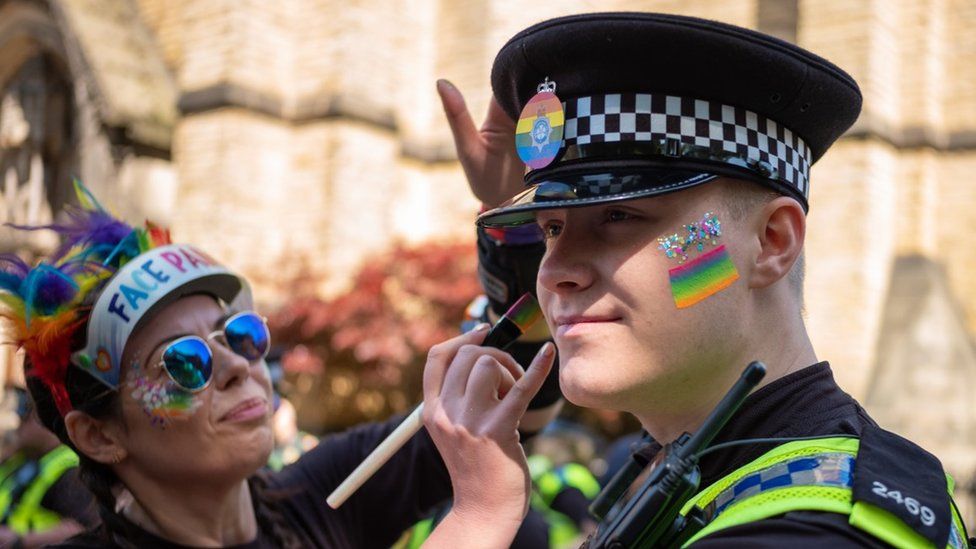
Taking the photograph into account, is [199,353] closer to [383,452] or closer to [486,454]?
[383,452]

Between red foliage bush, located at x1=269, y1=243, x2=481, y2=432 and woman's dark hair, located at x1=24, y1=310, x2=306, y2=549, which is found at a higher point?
woman's dark hair, located at x1=24, y1=310, x2=306, y2=549

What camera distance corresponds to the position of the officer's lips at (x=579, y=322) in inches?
58.7

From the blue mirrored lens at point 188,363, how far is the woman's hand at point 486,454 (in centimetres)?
113

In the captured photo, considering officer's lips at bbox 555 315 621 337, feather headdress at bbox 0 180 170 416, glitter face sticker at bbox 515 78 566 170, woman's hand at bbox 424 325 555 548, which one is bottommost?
feather headdress at bbox 0 180 170 416

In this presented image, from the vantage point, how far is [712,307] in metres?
1.47

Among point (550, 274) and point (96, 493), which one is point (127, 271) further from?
point (550, 274)

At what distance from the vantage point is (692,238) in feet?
4.85

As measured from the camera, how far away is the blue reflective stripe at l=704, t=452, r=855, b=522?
130cm

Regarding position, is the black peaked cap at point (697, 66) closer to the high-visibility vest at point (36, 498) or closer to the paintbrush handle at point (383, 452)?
the paintbrush handle at point (383, 452)

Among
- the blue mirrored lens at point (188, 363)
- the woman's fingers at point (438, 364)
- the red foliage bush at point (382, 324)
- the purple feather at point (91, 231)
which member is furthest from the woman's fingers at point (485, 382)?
the red foliage bush at point (382, 324)

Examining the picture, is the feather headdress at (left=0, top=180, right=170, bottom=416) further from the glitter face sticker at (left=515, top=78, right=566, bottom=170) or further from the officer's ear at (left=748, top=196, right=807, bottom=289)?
the officer's ear at (left=748, top=196, right=807, bottom=289)

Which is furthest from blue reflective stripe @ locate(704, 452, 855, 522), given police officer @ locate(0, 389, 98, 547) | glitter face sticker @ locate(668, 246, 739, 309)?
police officer @ locate(0, 389, 98, 547)

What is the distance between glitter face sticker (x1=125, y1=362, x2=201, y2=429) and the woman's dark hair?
0.29 ft

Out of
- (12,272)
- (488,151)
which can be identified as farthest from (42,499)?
(488,151)
